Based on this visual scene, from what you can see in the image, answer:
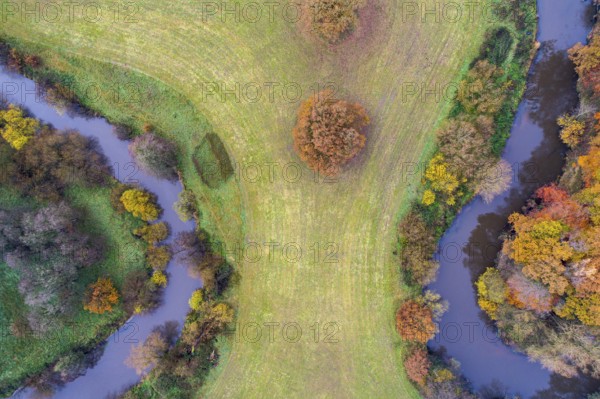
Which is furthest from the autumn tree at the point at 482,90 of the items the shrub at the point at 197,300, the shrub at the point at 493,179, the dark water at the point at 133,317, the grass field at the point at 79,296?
the grass field at the point at 79,296

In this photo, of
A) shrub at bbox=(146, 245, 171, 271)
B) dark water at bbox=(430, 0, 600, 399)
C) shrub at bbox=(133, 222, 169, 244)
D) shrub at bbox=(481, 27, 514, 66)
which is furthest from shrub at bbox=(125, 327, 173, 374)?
shrub at bbox=(481, 27, 514, 66)

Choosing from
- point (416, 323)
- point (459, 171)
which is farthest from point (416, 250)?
point (459, 171)

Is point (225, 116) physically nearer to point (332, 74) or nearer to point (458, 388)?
point (332, 74)

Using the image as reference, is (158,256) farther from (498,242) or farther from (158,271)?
(498,242)

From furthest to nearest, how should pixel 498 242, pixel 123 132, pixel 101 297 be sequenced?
pixel 123 132
pixel 498 242
pixel 101 297

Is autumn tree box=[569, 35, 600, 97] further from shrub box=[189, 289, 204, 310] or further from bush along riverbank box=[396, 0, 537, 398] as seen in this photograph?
shrub box=[189, 289, 204, 310]

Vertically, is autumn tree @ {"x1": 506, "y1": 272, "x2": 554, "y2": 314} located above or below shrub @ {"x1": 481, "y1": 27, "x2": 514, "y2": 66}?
below

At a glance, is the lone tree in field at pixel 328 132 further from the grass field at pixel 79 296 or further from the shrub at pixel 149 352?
the shrub at pixel 149 352
